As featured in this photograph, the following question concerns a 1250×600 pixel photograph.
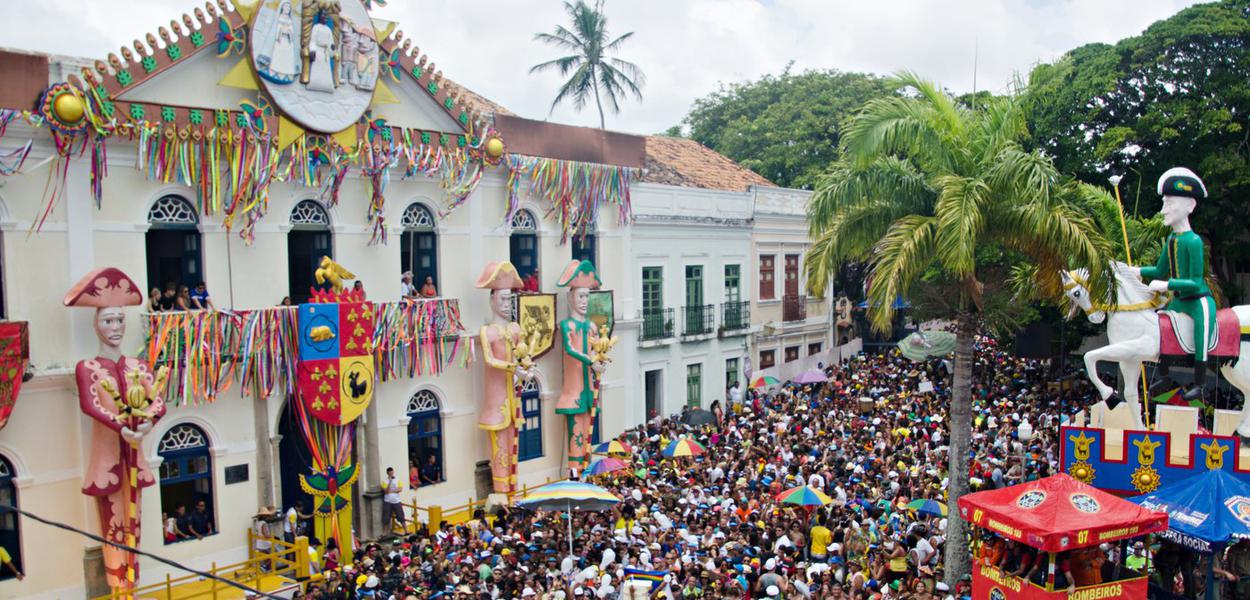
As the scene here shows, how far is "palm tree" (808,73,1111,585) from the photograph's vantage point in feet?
45.0

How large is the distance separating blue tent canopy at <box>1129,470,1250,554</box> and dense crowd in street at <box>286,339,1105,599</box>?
3.00m

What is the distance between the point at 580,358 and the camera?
2209 cm

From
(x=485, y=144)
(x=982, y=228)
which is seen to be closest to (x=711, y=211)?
(x=485, y=144)

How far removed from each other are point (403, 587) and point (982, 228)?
961 cm

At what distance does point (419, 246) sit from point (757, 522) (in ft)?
29.5

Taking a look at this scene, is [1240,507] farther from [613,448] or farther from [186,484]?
[186,484]

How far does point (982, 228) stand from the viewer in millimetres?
14016

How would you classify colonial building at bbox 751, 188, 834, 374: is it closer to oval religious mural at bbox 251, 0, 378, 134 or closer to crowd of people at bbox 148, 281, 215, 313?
oval religious mural at bbox 251, 0, 378, 134

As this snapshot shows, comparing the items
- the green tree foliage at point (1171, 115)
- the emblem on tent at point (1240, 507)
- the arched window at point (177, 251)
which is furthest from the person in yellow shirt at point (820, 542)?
the green tree foliage at point (1171, 115)

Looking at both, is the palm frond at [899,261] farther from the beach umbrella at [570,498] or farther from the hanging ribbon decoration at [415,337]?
the hanging ribbon decoration at [415,337]

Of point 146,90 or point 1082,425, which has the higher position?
point 146,90

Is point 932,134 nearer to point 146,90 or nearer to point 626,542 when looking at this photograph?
point 626,542

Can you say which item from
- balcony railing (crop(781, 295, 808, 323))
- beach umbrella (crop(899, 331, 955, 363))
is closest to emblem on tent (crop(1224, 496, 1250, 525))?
beach umbrella (crop(899, 331, 955, 363))

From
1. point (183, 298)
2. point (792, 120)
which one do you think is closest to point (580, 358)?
point (183, 298)
